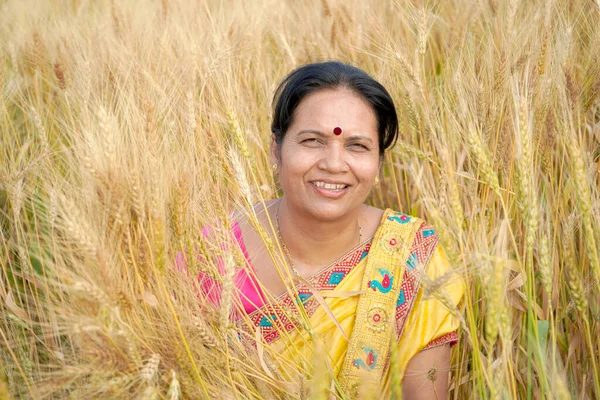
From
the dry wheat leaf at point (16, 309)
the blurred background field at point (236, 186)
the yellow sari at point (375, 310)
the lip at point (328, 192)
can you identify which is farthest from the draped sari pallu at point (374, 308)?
the dry wheat leaf at point (16, 309)

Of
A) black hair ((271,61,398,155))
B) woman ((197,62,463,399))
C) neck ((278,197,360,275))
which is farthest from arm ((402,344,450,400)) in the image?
black hair ((271,61,398,155))

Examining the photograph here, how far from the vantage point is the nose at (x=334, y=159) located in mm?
2068

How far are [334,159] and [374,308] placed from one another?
52cm

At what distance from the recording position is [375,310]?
85.0 inches

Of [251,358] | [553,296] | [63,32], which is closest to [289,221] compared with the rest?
[251,358]

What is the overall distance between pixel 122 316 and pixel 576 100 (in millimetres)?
1444

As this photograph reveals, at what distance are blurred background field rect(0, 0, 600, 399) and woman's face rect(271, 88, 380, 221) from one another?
165 millimetres

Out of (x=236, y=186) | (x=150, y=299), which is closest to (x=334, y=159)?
(x=236, y=186)

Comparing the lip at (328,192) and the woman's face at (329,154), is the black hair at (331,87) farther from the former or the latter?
the lip at (328,192)

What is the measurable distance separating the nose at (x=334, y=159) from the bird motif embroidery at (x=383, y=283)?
0.41m

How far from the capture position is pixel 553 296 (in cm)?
197

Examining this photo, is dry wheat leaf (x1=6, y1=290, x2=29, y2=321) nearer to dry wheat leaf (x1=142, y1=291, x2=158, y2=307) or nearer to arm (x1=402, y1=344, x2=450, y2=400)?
dry wheat leaf (x1=142, y1=291, x2=158, y2=307)

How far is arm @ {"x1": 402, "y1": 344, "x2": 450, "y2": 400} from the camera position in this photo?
2.06m

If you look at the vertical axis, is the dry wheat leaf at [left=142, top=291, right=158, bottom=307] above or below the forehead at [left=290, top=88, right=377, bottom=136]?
below
